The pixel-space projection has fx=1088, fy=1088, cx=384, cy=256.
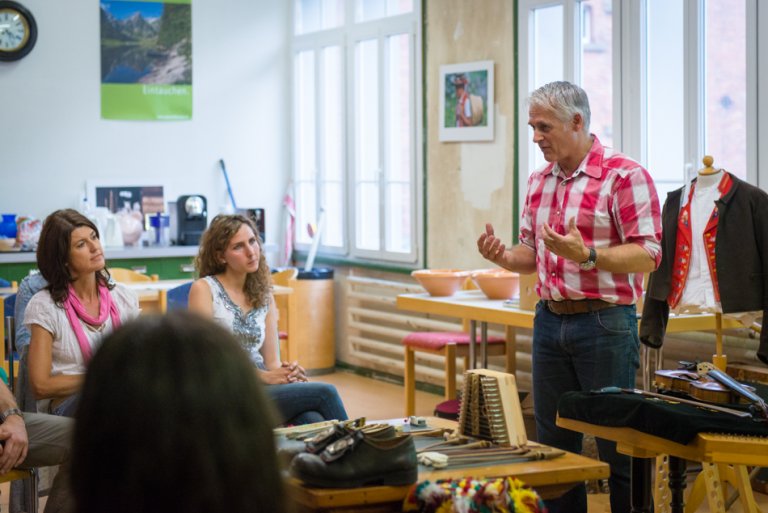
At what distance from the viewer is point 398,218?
734cm

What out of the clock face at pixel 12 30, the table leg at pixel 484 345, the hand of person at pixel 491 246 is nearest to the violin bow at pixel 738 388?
the hand of person at pixel 491 246

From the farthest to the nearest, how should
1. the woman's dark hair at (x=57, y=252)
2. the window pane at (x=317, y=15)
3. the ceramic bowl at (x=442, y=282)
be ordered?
the window pane at (x=317, y=15), the ceramic bowl at (x=442, y=282), the woman's dark hair at (x=57, y=252)

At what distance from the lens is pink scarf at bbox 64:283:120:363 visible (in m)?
3.66

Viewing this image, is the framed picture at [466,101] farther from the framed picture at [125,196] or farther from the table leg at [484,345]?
the framed picture at [125,196]

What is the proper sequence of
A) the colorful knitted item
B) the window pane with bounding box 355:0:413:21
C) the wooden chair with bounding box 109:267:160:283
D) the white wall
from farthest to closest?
the white wall, the window pane with bounding box 355:0:413:21, the wooden chair with bounding box 109:267:160:283, the colorful knitted item

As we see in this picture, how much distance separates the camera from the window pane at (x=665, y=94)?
5.20 metres

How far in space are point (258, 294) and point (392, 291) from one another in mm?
3229

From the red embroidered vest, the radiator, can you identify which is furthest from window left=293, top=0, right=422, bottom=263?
the red embroidered vest

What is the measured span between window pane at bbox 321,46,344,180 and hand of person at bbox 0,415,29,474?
15.7ft

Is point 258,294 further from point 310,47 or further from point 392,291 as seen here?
point 310,47

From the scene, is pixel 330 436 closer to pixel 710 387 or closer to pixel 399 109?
pixel 710 387

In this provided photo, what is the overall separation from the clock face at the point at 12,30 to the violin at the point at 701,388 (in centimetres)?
554

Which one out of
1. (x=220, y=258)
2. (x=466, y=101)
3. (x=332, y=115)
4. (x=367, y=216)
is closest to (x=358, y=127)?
(x=332, y=115)

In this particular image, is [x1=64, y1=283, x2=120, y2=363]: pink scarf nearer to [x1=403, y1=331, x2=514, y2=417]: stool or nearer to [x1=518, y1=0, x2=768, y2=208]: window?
[x1=403, y1=331, x2=514, y2=417]: stool
